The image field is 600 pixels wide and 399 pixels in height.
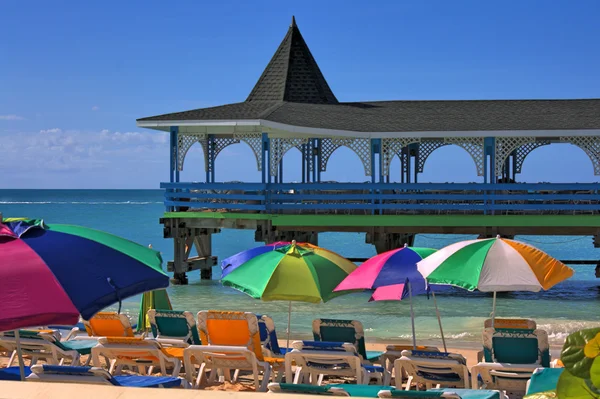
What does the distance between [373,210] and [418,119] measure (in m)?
3.44

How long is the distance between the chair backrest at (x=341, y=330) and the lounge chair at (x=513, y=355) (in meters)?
1.40

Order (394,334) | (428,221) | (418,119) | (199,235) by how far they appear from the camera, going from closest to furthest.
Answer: (394,334) → (428,221) → (418,119) → (199,235)

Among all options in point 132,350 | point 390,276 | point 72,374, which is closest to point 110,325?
point 132,350

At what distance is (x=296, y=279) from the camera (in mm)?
9609

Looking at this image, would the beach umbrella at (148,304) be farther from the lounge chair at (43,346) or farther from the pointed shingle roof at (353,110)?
the pointed shingle roof at (353,110)

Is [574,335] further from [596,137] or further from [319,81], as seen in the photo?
[319,81]

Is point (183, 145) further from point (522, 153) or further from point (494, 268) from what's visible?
point (494, 268)

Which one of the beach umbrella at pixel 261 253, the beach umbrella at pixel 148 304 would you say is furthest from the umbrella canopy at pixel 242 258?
the beach umbrella at pixel 148 304

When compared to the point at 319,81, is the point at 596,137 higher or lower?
lower

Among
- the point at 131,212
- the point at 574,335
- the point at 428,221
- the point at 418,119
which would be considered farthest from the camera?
the point at 131,212

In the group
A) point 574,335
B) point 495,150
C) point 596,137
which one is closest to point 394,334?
point 495,150

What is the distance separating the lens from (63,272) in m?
6.02

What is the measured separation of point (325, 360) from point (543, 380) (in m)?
2.57

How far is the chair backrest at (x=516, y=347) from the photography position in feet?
28.7
